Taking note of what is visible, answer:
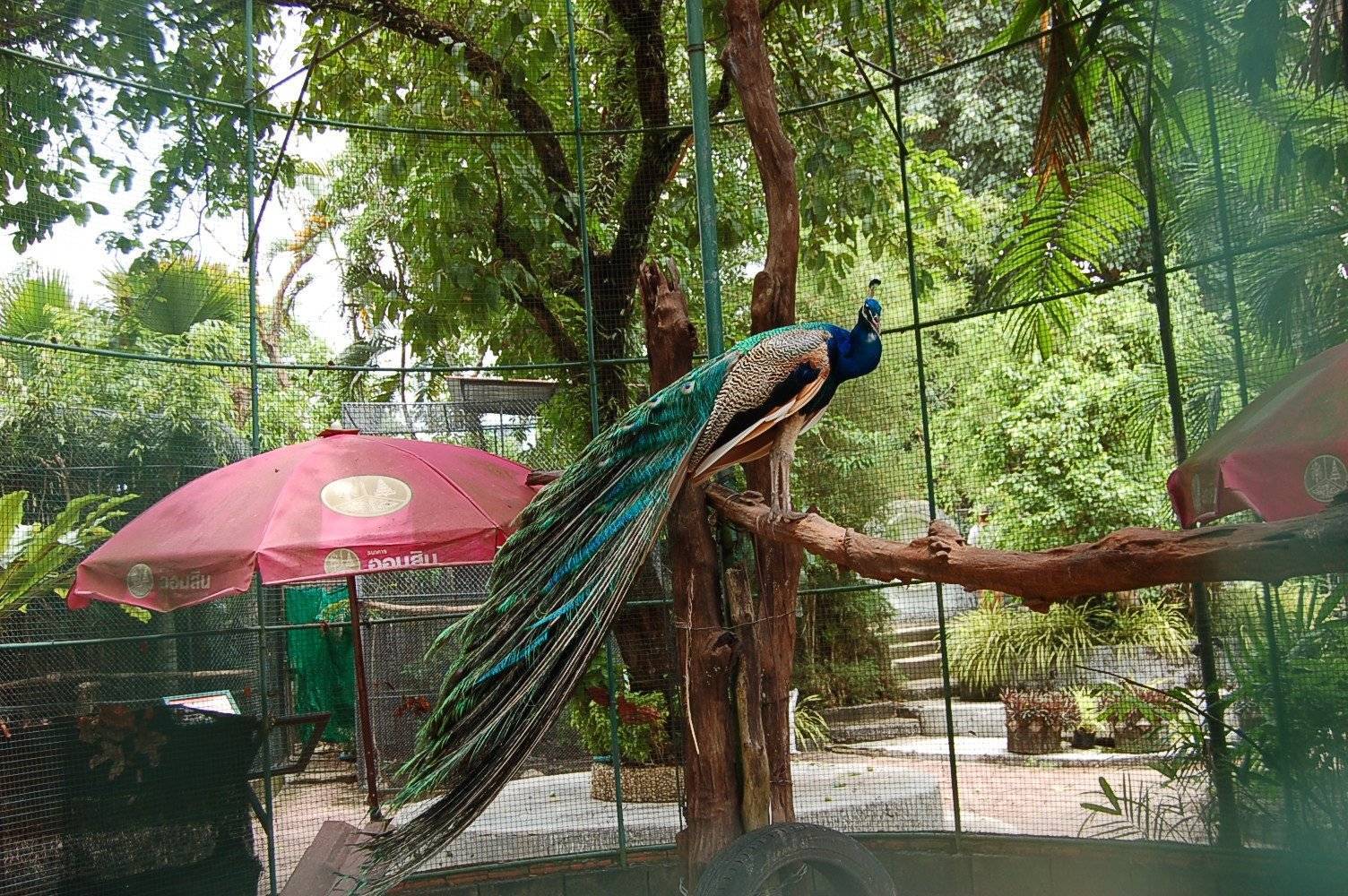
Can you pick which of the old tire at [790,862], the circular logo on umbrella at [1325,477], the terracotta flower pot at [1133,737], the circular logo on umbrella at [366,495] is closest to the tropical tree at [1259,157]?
the circular logo on umbrella at [1325,477]

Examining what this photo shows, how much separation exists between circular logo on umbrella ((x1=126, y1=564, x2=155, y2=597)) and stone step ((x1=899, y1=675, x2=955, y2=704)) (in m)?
5.32

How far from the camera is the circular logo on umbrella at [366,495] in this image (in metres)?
3.87

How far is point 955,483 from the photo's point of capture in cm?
1051

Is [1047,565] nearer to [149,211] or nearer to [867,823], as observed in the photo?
[867,823]

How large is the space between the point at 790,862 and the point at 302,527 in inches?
81.7

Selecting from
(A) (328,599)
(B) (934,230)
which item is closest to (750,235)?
(B) (934,230)

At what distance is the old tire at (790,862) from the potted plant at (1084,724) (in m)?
5.15

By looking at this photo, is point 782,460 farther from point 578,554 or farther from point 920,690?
point 920,690

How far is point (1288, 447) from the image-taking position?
102 centimetres

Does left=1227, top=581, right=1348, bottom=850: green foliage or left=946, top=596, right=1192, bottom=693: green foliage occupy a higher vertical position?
left=1227, top=581, right=1348, bottom=850: green foliage

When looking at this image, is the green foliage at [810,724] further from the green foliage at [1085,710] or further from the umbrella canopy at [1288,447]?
the umbrella canopy at [1288,447]

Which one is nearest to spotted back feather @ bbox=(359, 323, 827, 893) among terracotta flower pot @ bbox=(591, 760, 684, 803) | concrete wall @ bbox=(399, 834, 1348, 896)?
concrete wall @ bbox=(399, 834, 1348, 896)

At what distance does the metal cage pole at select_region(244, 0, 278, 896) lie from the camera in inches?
184

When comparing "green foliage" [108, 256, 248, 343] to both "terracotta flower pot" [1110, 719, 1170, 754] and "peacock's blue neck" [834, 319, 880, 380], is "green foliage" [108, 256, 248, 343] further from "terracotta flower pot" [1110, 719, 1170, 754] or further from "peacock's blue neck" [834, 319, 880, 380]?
"terracotta flower pot" [1110, 719, 1170, 754]
